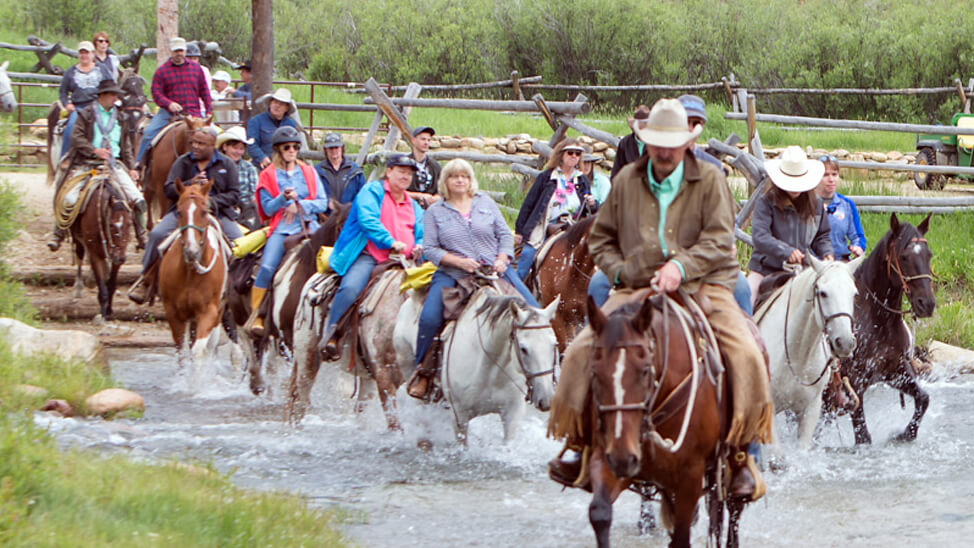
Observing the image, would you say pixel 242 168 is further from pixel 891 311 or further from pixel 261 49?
pixel 891 311

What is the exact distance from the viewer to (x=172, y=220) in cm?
1265

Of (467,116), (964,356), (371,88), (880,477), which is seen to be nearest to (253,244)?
(371,88)

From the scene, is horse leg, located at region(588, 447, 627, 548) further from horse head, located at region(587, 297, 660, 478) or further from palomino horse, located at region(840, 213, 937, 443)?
palomino horse, located at region(840, 213, 937, 443)

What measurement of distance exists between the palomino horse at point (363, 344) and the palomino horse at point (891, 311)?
3.53m

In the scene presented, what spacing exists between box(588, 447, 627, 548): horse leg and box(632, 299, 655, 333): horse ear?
59 cm

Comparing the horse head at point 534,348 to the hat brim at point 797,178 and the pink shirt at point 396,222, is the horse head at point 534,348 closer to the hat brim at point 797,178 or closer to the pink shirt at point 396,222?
the pink shirt at point 396,222

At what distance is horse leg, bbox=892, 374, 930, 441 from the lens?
34.3 ft

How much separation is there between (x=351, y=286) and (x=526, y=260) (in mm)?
2497

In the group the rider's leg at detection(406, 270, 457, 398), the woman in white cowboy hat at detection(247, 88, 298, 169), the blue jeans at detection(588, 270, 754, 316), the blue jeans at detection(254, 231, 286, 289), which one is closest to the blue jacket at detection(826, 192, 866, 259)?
the rider's leg at detection(406, 270, 457, 398)

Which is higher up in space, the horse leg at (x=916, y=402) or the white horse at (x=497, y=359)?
the white horse at (x=497, y=359)

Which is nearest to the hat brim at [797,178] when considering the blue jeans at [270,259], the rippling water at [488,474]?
the rippling water at [488,474]

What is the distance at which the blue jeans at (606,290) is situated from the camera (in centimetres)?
705

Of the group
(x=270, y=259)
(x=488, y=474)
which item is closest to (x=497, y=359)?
(x=488, y=474)

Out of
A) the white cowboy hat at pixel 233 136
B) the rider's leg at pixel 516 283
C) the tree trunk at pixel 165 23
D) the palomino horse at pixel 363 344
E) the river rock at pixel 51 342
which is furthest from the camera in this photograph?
the tree trunk at pixel 165 23
